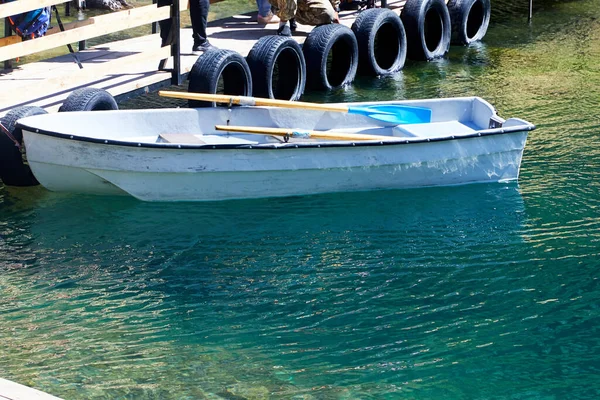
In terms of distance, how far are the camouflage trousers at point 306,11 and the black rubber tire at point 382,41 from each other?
0.49 m

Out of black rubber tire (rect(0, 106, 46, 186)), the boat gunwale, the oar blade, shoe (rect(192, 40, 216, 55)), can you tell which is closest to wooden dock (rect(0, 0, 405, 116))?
shoe (rect(192, 40, 216, 55))

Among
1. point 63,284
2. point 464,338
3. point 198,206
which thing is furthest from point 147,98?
point 464,338

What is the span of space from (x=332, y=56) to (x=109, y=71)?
14.8 feet

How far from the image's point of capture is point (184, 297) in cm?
838

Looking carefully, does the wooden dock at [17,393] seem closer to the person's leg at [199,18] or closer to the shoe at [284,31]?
the person's leg at [199,18]

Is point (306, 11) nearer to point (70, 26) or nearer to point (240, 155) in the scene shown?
point (70, 26)

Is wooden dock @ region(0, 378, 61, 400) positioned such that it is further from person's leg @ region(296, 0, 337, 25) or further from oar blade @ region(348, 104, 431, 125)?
person's leg @ region(296, 0, 337, 25)

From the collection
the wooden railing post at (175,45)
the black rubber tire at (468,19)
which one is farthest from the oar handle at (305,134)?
the black rubber tire at (468,19)

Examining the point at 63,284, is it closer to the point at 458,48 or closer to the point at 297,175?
the point at 297,175

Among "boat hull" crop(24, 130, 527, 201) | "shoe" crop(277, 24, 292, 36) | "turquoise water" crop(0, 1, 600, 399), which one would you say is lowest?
"turquoise water" crop(0, 1, 600, 399)

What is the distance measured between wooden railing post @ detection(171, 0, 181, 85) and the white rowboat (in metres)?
1.66

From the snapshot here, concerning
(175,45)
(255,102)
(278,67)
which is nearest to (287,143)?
(255,102)

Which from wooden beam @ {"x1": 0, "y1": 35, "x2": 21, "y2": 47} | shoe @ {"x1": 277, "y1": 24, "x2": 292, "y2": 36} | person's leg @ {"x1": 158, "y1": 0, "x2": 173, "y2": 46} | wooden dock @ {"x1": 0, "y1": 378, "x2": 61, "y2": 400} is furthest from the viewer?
shoe @ {"x1": 277, "y1": 24, "x2": 292, "y2": 36}

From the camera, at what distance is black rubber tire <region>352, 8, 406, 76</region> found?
14883 mm
